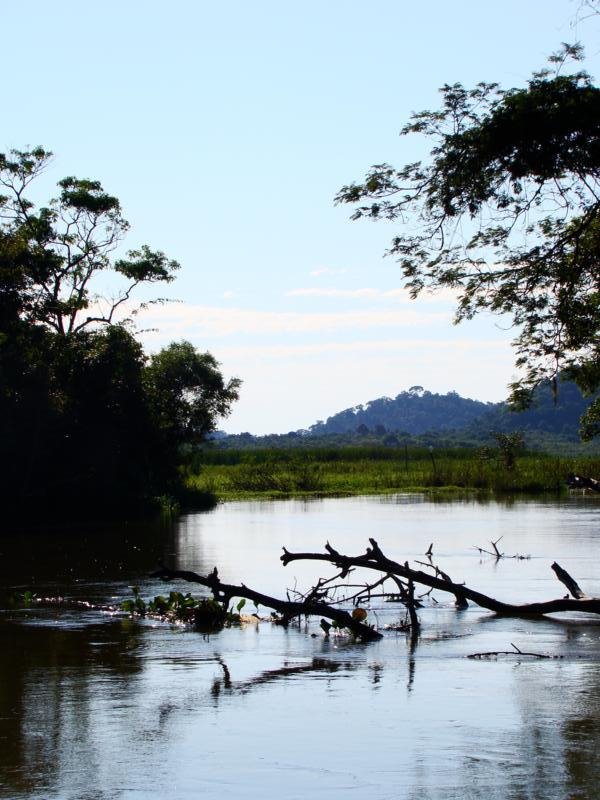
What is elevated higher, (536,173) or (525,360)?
(536,173)

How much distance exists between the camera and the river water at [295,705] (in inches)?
300

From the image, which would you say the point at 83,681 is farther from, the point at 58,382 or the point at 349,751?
the point at 58,382

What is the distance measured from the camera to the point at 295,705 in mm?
9844

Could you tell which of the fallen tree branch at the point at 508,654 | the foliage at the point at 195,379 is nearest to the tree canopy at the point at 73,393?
the foliage at the point at 195,379

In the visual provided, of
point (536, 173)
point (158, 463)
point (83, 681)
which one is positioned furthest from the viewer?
point (158, 463)

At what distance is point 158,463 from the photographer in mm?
42906

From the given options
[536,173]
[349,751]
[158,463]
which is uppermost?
[536,173]

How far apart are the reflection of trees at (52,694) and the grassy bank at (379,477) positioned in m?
33.5

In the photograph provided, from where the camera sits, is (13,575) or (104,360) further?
(104,360)

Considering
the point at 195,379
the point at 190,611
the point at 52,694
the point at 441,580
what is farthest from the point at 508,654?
the point at 195,379

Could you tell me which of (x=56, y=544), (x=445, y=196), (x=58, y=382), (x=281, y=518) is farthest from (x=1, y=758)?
(x=58, y=382)

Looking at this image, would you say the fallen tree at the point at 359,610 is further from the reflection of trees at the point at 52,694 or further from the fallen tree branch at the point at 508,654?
the fallen tree branch at the point at 508,654

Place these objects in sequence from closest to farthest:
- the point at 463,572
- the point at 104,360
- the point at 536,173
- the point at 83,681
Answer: the point at 83,681 → the point at 536,173 → the point at 463,572 → the point at 104,360

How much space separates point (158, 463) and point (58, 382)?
7373 mm
